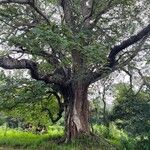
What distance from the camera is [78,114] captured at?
740 inches

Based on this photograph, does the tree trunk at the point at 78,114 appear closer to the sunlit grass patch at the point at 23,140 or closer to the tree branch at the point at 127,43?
the sunlit grass patch at the point at 23,140

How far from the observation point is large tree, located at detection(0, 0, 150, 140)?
15.2 metres

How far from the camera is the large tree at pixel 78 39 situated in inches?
598

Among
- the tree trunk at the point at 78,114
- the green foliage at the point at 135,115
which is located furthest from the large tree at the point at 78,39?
the green foliage at the point at 135,115

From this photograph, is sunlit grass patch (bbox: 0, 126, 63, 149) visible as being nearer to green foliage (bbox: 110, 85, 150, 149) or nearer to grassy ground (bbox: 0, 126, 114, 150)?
grassy ground (bbox: 0, 126, 114, 150)

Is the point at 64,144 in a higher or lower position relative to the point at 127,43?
lower

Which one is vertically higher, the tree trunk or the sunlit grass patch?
the tree trunk

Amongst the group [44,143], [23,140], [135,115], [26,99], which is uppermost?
[26,99]

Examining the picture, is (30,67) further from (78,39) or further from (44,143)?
(44,143)

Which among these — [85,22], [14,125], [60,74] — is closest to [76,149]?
[60,74]

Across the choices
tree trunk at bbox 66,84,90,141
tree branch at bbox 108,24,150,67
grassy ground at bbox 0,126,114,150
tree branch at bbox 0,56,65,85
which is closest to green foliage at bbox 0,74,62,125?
tree branch at bbox 0,56,65,85

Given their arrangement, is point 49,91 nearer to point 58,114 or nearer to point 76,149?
point 58,114

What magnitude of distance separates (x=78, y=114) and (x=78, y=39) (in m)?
5.41

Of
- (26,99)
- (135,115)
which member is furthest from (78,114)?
(135,115)
